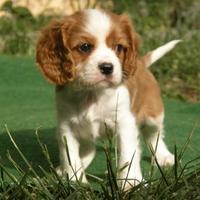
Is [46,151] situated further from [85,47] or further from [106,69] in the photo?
[85,47]

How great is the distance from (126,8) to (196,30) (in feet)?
5.53

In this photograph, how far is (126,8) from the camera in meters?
13.7

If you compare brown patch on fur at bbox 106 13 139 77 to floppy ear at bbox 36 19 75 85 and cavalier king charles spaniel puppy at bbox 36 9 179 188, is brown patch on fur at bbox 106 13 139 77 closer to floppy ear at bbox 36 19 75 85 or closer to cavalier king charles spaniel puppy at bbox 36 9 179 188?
cavalier king charles spaniel puppy at bbox 36 9 179 188

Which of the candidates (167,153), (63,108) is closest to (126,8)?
(167,153)

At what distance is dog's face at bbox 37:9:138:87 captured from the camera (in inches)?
208

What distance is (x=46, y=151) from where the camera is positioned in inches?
181

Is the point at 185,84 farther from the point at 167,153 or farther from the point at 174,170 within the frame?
the point at 174,170

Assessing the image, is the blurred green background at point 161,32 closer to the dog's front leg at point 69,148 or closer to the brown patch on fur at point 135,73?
the brown patch on fur at point 135,73

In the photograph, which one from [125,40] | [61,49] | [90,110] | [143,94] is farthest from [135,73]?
[61,49]

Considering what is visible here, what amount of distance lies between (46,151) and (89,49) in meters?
0.99

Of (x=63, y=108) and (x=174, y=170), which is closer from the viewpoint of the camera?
(x=174, y=170)

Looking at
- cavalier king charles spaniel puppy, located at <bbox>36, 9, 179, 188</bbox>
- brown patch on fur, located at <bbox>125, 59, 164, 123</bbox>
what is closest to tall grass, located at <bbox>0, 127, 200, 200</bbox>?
cavalier king charles spaniel puppy, located at <bbox>36, 9, 179, 188</bbox>

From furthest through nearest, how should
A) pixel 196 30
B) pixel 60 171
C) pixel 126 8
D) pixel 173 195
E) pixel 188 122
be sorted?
1. pixel 126 8
2. pixel 196 30
3. pixel 188 122
4. pixel 60 171
5. pixel 173 195

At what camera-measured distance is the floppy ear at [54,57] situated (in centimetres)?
542
